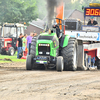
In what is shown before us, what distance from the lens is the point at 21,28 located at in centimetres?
2697

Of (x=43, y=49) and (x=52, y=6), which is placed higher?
(x=52, y=6)

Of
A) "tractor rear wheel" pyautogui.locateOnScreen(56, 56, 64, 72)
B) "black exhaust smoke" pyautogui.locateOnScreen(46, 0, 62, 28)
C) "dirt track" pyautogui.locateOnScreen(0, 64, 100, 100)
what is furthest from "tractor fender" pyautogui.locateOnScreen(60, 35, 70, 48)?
"dirt track" pyautogui.locateOnScreen(0, 64, 100, 100)

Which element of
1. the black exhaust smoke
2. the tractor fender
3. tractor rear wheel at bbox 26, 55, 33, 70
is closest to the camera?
tractor rear wheel at bbox 26, 55, 33, 70

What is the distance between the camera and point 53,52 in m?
11.8

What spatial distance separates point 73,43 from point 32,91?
18.2 ft

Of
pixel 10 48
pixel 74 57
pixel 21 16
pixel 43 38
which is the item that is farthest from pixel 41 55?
pixel 21 16

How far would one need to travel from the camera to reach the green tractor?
11.7m

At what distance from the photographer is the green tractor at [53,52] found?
Result: 11.7 m

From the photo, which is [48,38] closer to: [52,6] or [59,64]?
[59,64]

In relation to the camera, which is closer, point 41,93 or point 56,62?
point 41,93

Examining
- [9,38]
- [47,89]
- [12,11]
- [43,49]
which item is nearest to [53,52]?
[43,49]

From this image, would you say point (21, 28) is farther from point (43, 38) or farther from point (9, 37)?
point (43, 38)

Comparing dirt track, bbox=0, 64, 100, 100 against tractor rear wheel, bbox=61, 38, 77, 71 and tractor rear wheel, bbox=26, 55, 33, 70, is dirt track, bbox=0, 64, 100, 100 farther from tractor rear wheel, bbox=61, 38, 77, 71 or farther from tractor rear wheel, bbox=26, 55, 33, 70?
tractor rear wheel, bbox=61, 38, 77, 71

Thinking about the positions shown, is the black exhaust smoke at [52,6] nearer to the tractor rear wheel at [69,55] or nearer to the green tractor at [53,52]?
the green tractor at [53,52]
